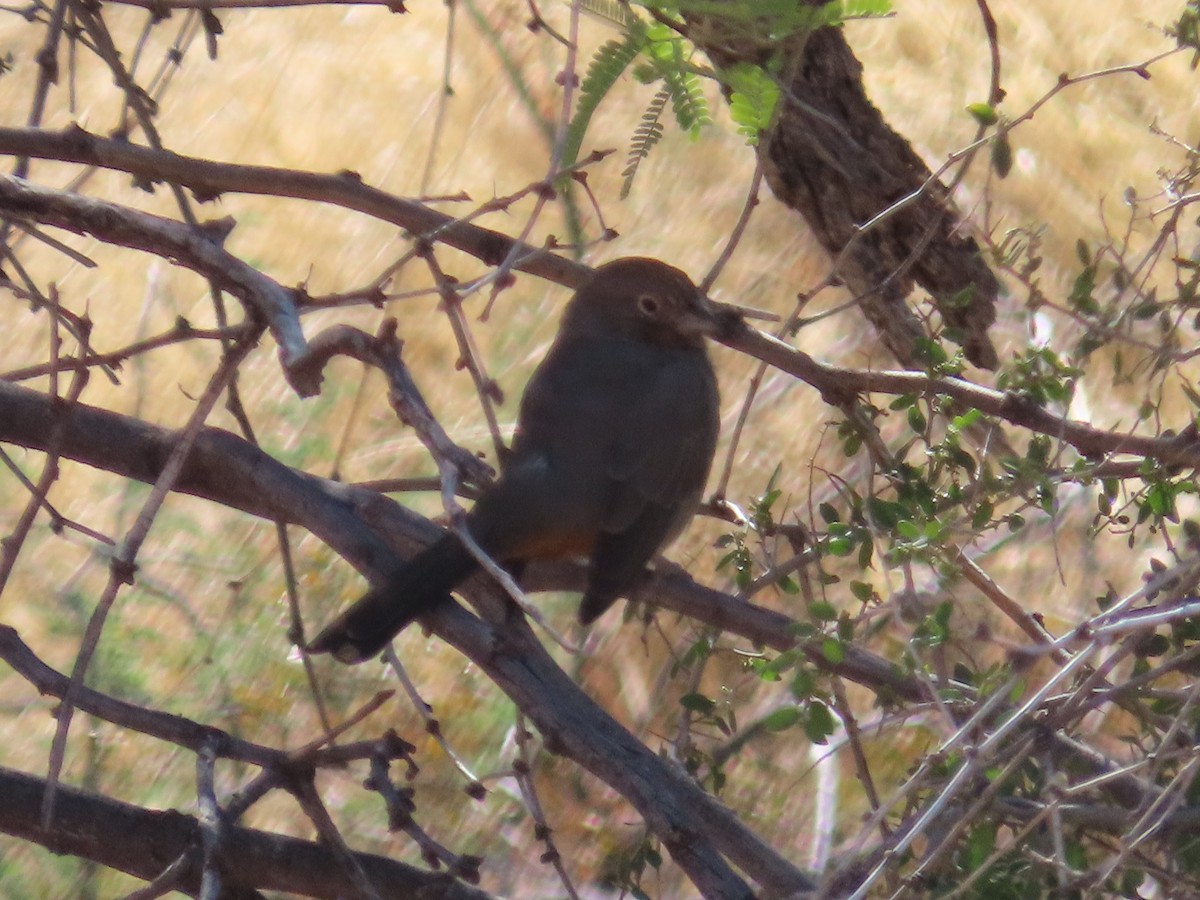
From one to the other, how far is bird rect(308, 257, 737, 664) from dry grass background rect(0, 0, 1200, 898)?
41cm

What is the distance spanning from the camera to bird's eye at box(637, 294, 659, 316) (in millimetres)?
4367

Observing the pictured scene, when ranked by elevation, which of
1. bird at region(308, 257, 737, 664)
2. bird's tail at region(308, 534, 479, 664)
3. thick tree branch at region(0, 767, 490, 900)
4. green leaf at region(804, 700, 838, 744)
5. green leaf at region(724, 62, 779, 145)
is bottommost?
green leaf at region(804, 700, 838, 744)

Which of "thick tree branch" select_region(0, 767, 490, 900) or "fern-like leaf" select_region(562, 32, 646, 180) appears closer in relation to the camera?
"fern-like leaf" select_region(562, 32, 646, 180)

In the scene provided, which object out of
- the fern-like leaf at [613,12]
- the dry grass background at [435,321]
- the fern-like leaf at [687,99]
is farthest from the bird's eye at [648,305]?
the fern-like leaf at [613,12]

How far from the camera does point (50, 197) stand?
2508 mm

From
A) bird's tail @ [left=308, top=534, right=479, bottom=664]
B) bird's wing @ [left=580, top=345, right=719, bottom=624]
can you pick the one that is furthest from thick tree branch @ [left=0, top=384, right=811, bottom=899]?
bird's wing @ [left=580, top=345, right=719, bottom=624]

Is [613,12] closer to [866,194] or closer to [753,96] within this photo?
[753,96]

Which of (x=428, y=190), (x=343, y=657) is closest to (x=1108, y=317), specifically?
(x=343, y=657)

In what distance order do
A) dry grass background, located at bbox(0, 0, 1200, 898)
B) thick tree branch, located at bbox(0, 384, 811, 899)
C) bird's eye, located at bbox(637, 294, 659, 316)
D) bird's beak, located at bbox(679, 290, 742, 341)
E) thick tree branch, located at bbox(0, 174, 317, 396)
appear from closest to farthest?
thick tree branch, located at bbox(0, 174, 317, 396) → thick tree branch, located at bbox(0, 384, 811, 899) → bird's beak, located at bbox(679, 290, 742, 341) → bird's eye, located at bbox(637, 294, 659, 316) → dry grass background, located at bbox(0, 0, 1200, 898)

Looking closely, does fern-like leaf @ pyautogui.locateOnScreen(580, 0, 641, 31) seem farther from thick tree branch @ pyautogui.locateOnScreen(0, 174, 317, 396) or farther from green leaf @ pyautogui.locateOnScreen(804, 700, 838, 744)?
green leaf @ pyautogui.locateOnScreen(804, 700, 838, 744)

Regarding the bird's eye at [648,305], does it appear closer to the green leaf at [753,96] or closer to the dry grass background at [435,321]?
the dry grass background at [435,321]

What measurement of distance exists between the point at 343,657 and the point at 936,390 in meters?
1.34

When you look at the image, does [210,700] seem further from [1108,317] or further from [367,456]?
[1108,317]

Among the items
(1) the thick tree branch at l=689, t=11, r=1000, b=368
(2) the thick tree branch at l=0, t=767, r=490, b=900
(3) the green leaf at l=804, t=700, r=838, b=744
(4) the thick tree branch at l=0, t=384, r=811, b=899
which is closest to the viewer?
(4) the thick tree branch at l=0, t=384, r=811, b=899
